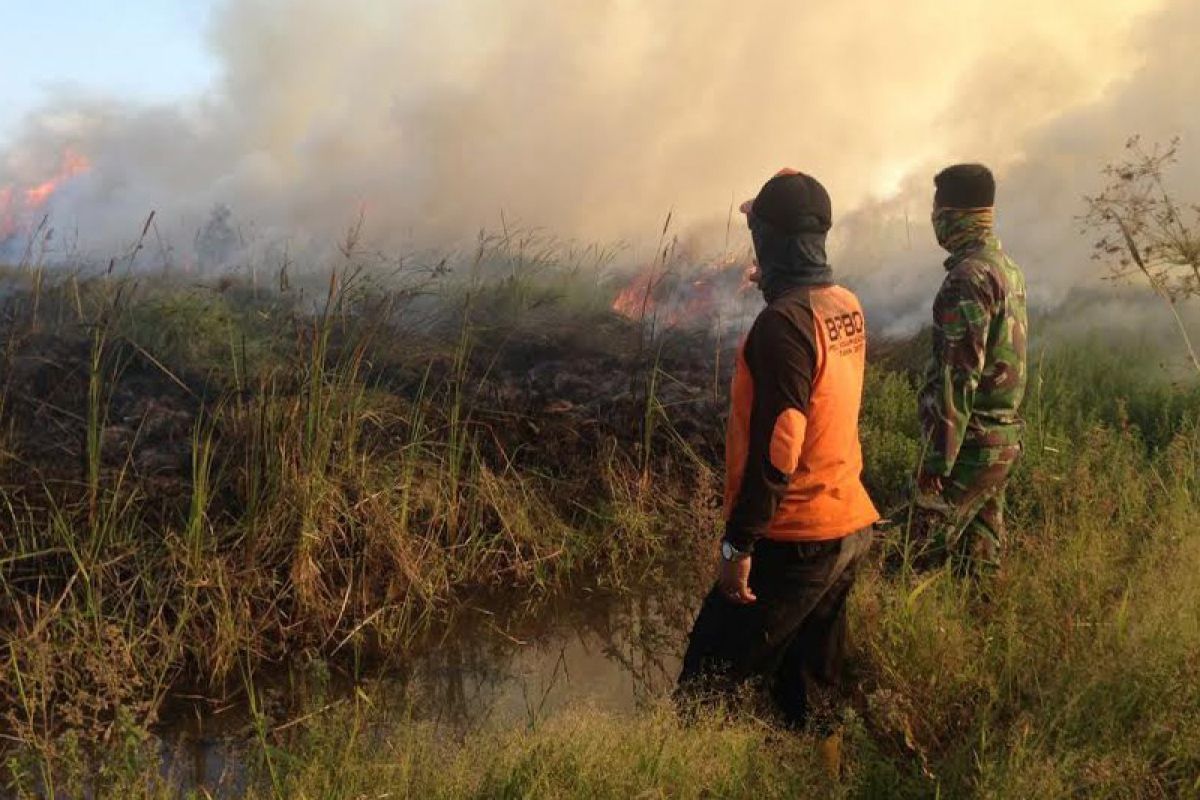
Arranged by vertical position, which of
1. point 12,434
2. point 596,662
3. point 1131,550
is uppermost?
point 12,434

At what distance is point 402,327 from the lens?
21.6ft

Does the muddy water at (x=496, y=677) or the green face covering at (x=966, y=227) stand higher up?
the green face covering at (x=966, y=227)

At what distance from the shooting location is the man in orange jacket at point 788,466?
290 cm

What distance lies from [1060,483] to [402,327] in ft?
13.3

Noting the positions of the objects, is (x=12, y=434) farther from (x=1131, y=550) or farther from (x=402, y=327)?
(x=1131, y=550)

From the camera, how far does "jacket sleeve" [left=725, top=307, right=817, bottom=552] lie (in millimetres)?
2873

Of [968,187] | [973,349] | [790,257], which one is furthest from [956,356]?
[790,257]

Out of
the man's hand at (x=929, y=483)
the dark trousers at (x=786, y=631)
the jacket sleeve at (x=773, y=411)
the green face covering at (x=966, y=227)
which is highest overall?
the green face covering at (x=966, y=227)

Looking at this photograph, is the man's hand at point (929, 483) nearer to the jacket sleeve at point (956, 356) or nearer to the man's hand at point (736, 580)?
the jacket sleeve at point (956, 356)

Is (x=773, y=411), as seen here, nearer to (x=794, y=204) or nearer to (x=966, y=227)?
(x=794, y=204)

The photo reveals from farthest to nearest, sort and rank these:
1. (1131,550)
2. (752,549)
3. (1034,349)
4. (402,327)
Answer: (1034,349)
(402,327)
(1131,550)
(752,549)

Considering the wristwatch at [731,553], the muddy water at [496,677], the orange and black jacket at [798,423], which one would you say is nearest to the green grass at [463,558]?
the muddy water at [496,677]

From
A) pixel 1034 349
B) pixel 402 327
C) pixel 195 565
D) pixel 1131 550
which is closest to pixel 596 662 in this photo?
pixel 195 565

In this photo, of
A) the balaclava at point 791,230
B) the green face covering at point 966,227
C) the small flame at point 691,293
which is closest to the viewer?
the balaclava at point 791,230
